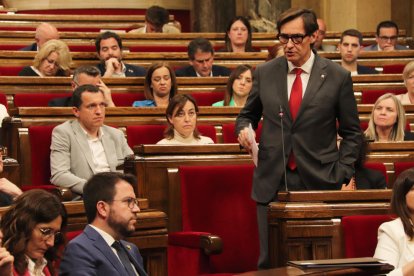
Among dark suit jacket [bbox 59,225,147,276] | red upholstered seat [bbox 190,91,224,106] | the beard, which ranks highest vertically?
red upholstered seat [bbox 190,91,224,106]

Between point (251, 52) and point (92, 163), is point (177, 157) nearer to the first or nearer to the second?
point (92, 163)

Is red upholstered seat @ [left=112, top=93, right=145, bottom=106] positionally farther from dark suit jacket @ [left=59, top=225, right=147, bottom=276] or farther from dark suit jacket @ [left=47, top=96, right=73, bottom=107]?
dark suit jacket @ [left=59, top=225, right=147, bottom=276]

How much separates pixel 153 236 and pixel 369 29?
7.09 metres

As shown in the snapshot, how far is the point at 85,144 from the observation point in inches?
213

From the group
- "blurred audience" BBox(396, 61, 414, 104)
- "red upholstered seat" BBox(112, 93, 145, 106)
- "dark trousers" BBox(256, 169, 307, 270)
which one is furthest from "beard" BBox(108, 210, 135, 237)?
"blurred audience" BBox(396, 61, 414, 104)

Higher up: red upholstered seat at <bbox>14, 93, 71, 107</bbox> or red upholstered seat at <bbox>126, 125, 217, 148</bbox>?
red upholstered seat at <bbox>14, 93, 71, 107</bbox>

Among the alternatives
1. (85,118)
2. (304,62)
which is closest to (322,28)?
(85,118)

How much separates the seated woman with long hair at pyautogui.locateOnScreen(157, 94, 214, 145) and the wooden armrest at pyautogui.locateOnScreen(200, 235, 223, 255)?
1329mm

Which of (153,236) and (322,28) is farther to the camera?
(322,28)

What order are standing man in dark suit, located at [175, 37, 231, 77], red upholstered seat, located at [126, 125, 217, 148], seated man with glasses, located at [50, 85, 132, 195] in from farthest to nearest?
standing man in dark suit, located at [175, 37, 231, 77], red upholstered seat, located at [126, 125, 217, 148], seated man with glasses, located at [50, 85, 132, 195]

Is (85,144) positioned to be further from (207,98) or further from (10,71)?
(10,71)

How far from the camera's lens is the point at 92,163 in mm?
5375

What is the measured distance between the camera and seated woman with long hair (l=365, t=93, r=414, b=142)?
562 centimetres

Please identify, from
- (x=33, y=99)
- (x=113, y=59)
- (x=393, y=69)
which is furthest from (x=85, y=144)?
(x=393, y=69)
